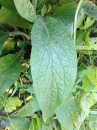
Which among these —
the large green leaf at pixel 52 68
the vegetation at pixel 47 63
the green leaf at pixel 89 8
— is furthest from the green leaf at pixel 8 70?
the green leaf at pixel 89 8

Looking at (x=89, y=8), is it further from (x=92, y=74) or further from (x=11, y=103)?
(x=11, y=103)

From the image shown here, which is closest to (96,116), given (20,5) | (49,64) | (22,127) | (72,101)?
(72,101)

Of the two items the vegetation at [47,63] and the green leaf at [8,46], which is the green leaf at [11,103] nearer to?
the vegetation at [47,63]

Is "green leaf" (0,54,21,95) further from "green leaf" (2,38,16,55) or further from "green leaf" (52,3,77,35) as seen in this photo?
"green leaf" (52,3,77,35)

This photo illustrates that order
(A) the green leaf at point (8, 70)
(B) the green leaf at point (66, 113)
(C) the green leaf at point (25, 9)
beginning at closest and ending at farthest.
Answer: (C) the green leaf at point (25, 9) < (A) the green leaf at point (8, 70) < (B) the green leaf at point (66, 113)

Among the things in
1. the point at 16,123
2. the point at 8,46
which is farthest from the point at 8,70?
the point at 16,123

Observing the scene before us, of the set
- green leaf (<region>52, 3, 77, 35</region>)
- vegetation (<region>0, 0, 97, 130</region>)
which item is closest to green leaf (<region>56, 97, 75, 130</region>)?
vegetation (<region>0, 0, 97, 130</region>)
